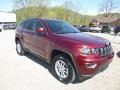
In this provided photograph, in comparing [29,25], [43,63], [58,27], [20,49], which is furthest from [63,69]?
[20,49]

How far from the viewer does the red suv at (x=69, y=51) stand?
416 cm

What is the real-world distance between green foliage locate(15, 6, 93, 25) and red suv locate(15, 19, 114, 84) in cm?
5319

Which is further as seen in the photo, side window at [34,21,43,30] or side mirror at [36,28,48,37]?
side window at [34,21,43,30]

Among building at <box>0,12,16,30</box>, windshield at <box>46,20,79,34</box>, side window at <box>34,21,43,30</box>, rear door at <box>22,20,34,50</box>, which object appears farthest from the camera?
building at <box>0,12,16,30</box>

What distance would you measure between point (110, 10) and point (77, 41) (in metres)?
69.4

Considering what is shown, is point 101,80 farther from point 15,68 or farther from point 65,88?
point 15,68

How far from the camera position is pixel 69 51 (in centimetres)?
430

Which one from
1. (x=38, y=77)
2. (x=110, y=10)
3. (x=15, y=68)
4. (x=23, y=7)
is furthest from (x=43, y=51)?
(x=110, y=10)

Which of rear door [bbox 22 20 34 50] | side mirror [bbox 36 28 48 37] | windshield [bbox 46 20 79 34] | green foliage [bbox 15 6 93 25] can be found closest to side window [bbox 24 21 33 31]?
rear door [bbox 22 20 34 50]

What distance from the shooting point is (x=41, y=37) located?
554cm

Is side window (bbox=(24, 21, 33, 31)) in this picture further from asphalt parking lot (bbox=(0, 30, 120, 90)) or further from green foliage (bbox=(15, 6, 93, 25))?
green foliage (bbox=(15, 6, 93, 25))

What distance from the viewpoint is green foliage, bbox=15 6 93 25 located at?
59147mm

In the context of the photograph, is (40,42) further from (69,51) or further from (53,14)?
(53,14)

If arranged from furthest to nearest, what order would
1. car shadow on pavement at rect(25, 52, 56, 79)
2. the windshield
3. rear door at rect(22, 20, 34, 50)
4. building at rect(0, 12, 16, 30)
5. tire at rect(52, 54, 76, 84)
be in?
building at rect(0, 12, 16, 30), rear door at rect(22, 20, 34, 50), car shadow on pavement at rect(25, 52, 56, 79), the windshield, tire at rect(52, 54, 76, 84)
